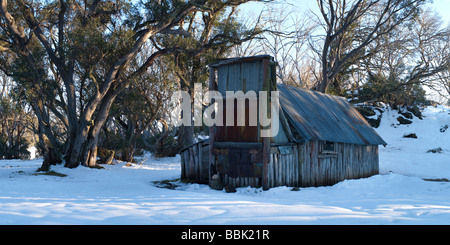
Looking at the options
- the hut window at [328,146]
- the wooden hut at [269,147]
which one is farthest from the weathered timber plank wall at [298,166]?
the hut window at [328,146]

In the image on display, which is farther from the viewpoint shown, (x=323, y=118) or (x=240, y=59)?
(x=323, y=118)

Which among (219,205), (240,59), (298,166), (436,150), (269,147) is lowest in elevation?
(219,205)

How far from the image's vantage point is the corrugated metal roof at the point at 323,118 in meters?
13.3

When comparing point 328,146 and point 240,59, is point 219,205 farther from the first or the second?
point 328,146

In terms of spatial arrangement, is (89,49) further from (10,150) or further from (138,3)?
(10,150)

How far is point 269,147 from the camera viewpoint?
38.9 feet

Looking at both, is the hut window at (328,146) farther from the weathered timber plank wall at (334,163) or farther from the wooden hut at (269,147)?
the weathered timber plank wall at (334,163)

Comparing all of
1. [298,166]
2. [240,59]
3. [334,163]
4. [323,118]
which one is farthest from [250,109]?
[334,163]

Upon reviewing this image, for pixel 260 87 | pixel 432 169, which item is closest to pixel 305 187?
pixel 260 87

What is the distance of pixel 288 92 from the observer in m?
15.0

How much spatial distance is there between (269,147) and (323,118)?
4.36m

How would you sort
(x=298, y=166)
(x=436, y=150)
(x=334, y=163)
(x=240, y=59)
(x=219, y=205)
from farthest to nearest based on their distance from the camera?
(x=436, y=150) → (x=334, y=163) → (x=298, y=166) → (x=240, y=59) → (x=219, y=205)

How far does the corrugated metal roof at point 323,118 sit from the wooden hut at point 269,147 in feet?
0.16
